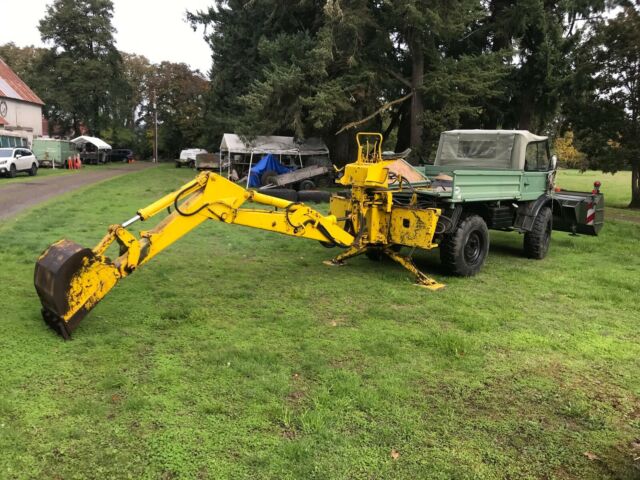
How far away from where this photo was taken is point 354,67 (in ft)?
69.5

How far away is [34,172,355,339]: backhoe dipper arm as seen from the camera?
453cm

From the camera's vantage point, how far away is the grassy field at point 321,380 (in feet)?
10.5

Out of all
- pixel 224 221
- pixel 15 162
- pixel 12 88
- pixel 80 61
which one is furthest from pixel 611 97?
pixel 80 61

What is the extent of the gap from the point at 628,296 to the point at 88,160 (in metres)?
49.6

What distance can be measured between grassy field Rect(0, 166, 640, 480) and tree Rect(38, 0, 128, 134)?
54977 millimetres

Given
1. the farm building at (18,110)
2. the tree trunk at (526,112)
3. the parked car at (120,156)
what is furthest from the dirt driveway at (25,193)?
the parked car at (120,156)

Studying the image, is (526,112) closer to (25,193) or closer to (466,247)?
(466,247)

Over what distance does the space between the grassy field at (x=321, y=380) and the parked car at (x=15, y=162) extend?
2186 cm

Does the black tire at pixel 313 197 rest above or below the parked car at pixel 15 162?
below

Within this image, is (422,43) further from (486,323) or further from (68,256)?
(68,256)

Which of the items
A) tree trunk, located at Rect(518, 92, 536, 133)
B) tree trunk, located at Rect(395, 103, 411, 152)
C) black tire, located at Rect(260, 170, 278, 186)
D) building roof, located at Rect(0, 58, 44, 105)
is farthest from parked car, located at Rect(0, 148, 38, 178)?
tree trunk, located at Rect(518, 92, 536, 133)

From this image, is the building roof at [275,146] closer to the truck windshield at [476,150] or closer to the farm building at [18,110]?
the truck windshield at [476,150]

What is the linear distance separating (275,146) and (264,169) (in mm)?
2518

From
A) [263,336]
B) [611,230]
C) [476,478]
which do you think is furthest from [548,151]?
[476,478]
